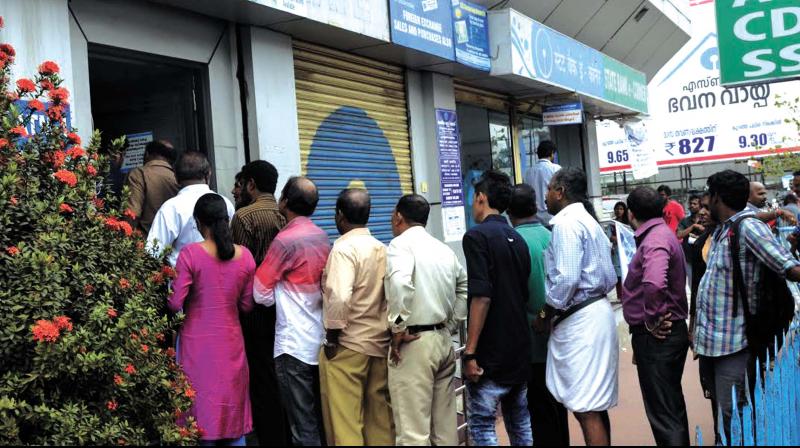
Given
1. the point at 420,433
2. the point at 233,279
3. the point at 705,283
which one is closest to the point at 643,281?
the point at 705,283

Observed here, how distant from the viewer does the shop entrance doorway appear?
258 inches

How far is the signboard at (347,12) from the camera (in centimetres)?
647

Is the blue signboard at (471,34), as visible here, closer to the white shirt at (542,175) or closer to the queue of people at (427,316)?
the white shirt at (542,175)

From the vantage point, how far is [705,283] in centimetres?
454

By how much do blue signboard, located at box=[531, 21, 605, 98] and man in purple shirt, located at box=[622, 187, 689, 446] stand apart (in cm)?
561

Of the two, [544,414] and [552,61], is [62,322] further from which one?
[552,61]

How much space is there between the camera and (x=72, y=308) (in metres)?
3.30

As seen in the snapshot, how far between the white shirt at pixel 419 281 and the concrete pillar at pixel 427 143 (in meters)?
4.83

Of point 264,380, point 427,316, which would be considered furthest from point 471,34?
point 264,380

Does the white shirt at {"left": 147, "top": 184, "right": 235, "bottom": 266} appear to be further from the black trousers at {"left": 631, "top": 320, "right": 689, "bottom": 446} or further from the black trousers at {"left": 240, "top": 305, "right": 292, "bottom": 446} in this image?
the black trousers at {"left": 631, "top": 320, "right": 689, "bottom": 446}

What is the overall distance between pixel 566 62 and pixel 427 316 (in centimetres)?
755

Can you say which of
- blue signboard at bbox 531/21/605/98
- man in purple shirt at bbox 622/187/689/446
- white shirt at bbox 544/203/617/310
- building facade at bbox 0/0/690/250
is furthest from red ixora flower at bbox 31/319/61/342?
blue signboard at bbox 531/21/605/98

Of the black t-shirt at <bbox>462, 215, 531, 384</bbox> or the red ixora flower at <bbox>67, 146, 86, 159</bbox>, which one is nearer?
the red ixora flower at <bbox>67, 146, 86, 159</bbox>

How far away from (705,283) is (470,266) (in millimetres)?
1396
